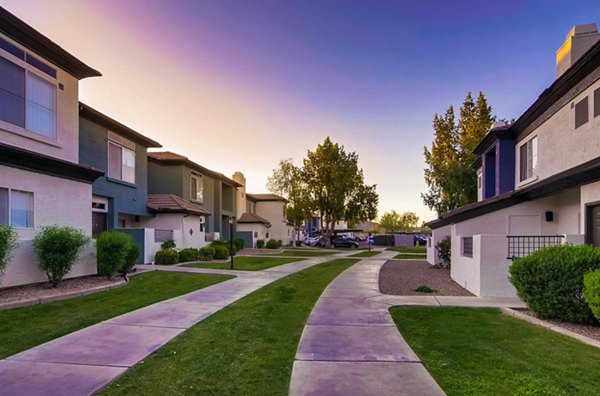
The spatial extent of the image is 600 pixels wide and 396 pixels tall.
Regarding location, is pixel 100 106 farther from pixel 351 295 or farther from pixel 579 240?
pixel 579 240

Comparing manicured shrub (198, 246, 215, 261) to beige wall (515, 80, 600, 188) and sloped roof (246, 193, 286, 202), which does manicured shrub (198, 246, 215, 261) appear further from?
sloped roof (246, 193, 286, 202)

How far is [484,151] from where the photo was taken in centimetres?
1938

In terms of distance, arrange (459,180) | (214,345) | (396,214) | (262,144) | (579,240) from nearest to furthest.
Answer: (214,345) → (579,240) → (262,144) → (459,180) → (396,214)

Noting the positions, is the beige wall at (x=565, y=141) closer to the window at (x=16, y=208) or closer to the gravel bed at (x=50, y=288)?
the gravel bed at (x=50, y=288)

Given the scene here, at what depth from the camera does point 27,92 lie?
11.5 m

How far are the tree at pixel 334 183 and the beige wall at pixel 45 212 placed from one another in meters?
34.2

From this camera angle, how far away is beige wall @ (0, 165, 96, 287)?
10219mm

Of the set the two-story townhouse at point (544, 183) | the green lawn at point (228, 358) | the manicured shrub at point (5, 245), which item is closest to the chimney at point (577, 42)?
the two-story townhouse at point (544, 183)

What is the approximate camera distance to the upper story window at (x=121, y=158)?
19547 mm

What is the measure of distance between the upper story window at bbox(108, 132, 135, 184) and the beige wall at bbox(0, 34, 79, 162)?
6.42 meters

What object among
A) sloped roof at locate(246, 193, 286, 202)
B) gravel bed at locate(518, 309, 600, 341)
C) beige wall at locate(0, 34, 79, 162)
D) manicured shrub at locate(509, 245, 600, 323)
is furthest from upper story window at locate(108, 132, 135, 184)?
sloped roof at locate(246, 193, 286, 202)

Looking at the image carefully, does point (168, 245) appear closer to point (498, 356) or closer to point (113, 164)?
point (113, 164)

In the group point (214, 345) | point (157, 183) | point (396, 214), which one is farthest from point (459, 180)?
point (396, 214)

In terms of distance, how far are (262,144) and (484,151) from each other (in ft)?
46.5
